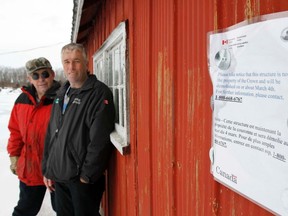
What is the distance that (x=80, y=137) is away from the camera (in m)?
2.55

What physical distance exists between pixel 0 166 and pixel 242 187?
7.64m

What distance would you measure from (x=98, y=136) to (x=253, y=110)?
1957mm

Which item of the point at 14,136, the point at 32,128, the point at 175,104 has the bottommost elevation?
the point at 14,136

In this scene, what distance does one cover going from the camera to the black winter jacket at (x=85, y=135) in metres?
2.53

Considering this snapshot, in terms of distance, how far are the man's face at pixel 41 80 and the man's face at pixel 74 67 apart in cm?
55

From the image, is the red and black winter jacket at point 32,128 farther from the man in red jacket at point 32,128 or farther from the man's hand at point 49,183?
the man's hand at point 49,183

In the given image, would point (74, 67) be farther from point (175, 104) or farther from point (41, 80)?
point (175, 104)

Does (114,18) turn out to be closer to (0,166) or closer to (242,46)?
(242,46)

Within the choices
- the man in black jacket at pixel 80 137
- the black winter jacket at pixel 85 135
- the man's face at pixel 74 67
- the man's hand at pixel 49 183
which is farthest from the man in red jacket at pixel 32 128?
the black winter jacket at pixel 85 135

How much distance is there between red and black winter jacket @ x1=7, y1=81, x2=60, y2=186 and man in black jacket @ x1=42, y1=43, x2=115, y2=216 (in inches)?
17.8

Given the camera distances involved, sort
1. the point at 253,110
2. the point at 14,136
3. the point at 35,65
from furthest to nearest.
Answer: the point at 14,136, the point at 35,65, the point at 253,110

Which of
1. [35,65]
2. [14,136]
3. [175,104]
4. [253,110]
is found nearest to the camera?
[253,110]

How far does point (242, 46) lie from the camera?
752 mm

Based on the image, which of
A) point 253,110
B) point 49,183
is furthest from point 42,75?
point 253,110
